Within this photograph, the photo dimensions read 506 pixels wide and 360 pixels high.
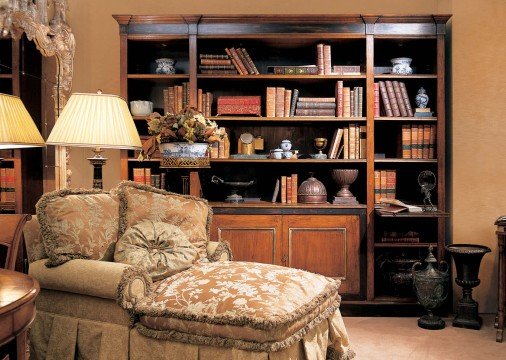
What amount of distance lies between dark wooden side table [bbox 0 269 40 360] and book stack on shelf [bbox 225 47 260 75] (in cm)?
290

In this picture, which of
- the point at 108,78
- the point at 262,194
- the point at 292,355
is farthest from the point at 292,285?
the point at 108,78

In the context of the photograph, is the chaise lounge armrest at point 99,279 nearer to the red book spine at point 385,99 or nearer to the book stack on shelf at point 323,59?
the book stack on shelf at point 323,59

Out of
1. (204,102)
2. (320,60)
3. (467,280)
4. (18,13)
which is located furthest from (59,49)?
(467,280)

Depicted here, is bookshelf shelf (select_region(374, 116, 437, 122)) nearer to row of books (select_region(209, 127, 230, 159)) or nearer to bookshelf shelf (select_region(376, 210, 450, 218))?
bookshelf shelf (select_region(376, 210, 450, 218))

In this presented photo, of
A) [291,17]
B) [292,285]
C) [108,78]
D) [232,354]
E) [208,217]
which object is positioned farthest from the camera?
[108,78]

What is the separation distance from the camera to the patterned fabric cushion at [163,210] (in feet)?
9.11

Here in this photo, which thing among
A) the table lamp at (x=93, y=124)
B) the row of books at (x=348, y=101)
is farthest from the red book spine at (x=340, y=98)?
the table lamp at (x=93, y=124)

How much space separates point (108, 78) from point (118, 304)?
2602 mm

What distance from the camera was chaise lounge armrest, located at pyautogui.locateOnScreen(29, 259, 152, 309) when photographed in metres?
2.27

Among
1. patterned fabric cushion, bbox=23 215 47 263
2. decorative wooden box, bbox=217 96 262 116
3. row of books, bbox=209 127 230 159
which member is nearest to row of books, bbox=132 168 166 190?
row of books, bbox=209 127 230 159

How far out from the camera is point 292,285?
2381 mm

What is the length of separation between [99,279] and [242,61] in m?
2.34

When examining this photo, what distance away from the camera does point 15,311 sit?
125 centimetres

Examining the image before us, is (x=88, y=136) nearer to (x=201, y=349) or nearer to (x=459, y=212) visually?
(x=201, y=349)
